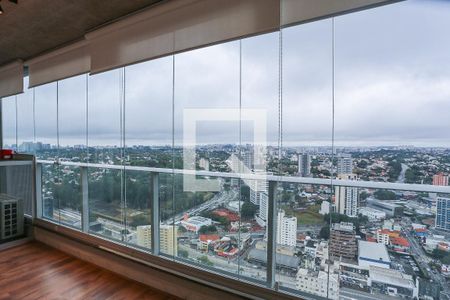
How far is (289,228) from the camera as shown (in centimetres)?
180

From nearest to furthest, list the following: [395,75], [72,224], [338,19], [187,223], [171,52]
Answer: [395,75], [338,19], [171,52], [187,223], [72,224]

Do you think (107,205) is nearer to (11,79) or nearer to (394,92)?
(11,79)

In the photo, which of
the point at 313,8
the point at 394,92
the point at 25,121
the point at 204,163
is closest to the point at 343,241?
the point at 394,92

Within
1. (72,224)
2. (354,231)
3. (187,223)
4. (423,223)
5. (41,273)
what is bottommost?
(41,273)

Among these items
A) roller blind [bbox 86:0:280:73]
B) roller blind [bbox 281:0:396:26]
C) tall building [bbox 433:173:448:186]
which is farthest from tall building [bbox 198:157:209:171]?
tall building [bbox 433:173:448:186]

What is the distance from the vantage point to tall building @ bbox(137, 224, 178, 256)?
7.65 feet

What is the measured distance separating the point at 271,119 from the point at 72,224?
289 centimetres

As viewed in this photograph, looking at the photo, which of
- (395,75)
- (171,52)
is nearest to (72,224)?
(171,52)

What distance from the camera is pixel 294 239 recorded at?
1.77 meters

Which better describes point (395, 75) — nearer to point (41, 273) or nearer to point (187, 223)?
point (187, 223)

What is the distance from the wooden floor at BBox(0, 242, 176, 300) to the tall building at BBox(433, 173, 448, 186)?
2.19 meters

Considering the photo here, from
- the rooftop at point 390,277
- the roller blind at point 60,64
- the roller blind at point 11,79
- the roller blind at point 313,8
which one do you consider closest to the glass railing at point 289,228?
the rooftop at point 390,277

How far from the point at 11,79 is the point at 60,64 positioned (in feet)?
4.70

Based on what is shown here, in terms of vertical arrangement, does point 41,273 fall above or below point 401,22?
below
